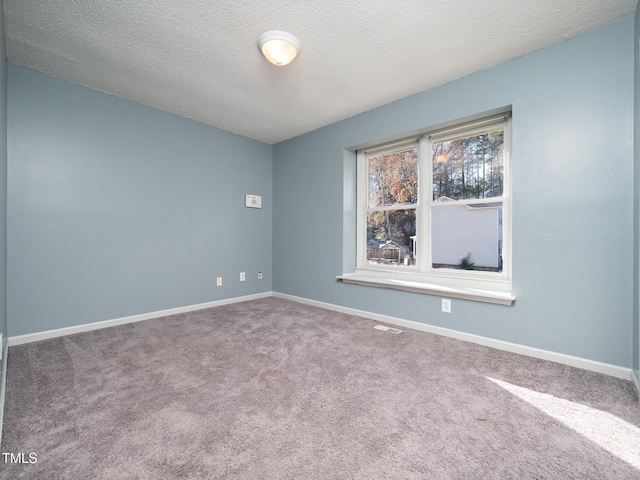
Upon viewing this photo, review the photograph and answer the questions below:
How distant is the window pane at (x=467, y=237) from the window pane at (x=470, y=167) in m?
0.15

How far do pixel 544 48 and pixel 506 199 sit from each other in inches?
47.6

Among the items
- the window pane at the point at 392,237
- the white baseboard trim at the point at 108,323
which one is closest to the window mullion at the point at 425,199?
the window pane at the point at 392,237

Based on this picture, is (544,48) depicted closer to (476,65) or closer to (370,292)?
(476,65)

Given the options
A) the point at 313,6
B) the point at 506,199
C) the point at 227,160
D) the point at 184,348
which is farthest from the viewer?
the point at 227,160

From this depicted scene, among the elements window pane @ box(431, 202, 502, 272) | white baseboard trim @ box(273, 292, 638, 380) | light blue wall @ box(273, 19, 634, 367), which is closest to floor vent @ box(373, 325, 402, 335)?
white baseboard trim @ box(273, 292, 638, 380)

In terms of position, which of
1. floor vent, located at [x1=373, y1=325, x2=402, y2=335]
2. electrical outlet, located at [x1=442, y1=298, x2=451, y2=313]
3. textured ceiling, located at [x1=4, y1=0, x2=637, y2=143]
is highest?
textured ceiling, located at [x1=4, y1=0, x2=637, y2=143]

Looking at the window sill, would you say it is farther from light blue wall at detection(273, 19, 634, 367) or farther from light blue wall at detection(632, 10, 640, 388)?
light blue wall at detection(632, 10, 640, 388)

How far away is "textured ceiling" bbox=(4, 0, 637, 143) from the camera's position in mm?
1837

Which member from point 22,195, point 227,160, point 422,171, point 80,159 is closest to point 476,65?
point 422,171

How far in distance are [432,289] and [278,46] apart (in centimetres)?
252

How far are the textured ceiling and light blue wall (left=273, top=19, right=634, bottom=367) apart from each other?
0.18 meters

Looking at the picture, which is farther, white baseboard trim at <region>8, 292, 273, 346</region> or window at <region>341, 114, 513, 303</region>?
window at <region>341, 114, 513, 303</region>

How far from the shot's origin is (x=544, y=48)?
2.21 metres

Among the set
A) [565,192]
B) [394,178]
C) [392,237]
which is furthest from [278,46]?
[565,192]
